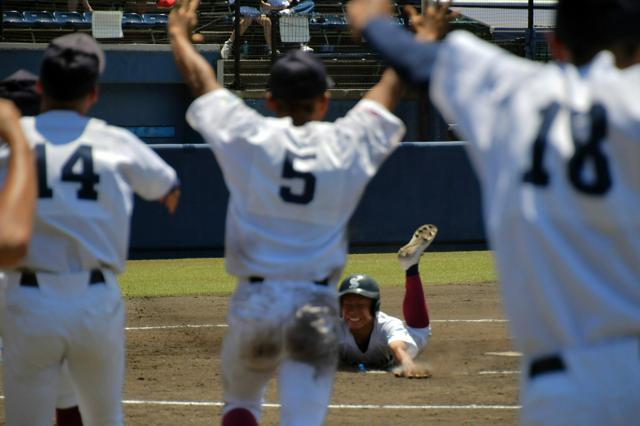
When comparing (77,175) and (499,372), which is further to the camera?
(499,372)

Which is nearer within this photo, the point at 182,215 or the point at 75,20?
the point at 182,215

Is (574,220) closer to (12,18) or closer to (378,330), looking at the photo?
(378,330)

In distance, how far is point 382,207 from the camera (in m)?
18.0

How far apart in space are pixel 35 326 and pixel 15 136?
4.27 feet

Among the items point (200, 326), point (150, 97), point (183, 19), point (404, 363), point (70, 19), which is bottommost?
point (200, 326)

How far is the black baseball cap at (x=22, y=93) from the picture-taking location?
5520mm

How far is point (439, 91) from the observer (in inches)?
125

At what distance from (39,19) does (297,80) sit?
17421 millimetres

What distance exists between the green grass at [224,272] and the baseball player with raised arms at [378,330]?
14.4 ft

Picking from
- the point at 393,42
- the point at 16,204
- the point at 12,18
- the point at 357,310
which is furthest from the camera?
the point at 12,18

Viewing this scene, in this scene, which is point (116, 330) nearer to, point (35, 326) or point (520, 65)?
point (35, 326)

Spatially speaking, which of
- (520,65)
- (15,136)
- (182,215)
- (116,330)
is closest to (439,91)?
(520,65)

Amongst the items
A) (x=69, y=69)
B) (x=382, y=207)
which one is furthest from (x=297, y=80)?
(x=382, y=207)

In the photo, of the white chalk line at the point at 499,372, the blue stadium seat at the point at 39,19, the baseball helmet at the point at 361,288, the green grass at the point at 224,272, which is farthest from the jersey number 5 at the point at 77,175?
the blue stadium seat at the point at 39,19
